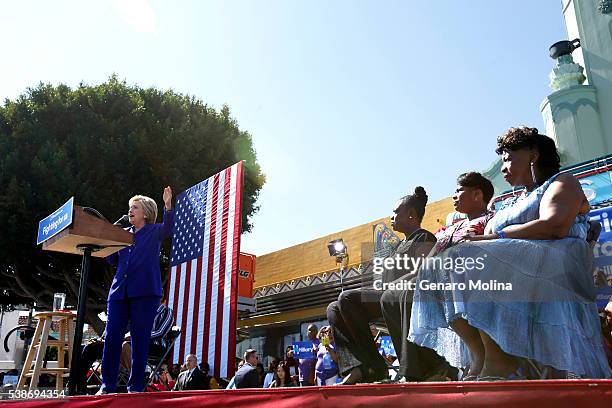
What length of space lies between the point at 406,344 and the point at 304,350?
8139 millimetres

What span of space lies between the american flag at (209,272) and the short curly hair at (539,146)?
549 centimetres

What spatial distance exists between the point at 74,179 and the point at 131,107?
2.70 m

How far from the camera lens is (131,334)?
3143 mm

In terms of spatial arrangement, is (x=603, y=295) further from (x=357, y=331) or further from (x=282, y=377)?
(x=282, y=377)

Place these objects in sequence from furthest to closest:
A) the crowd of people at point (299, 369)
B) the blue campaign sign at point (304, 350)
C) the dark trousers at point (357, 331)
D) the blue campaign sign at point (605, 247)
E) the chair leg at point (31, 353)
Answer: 1. the blue campaign sign at point (304, 350)
2. the crowd of people at point (299, 369)
3. the chair leg at point (31, 353)
4. the blue campaign sign at point (605, 247)
5. the dark trousers at point (357, 331)

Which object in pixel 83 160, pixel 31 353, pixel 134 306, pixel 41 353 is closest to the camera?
pixel 134 306

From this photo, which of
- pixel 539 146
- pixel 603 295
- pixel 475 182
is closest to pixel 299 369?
pixel 603 295

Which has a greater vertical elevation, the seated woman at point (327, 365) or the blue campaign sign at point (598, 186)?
the blue campaign sign at point (598, 186)

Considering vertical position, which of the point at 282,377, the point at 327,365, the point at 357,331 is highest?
the point at 357,331

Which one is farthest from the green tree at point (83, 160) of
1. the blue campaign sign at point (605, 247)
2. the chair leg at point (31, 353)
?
the blue campaign sign at point (605, 247)

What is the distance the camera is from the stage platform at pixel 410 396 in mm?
1311

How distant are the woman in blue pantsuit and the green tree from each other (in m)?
10.9

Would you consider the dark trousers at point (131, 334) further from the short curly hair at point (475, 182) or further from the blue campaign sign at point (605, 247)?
the blue campaign sign at point (605, 247)

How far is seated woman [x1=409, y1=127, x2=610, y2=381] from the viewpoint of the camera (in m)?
1.79
